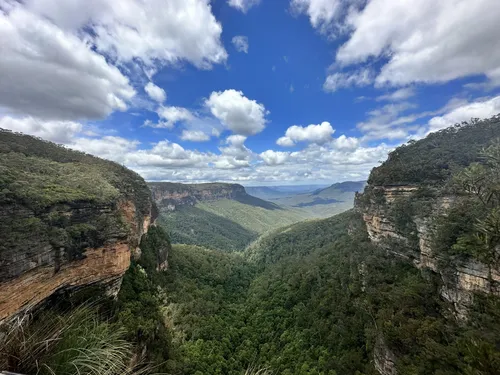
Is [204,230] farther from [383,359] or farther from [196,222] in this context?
[383,359]

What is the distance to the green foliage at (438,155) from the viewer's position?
104ft

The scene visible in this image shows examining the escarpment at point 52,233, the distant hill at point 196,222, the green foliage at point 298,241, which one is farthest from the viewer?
the distant hill at point 196,222

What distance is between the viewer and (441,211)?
25047 millimetres

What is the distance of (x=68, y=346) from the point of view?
327 centimetres

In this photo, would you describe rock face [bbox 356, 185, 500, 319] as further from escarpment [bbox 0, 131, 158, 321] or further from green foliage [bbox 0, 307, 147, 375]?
escarpment [bbox 0, 131, 158, 321]

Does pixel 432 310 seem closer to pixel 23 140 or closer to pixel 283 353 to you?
pixel 283 353

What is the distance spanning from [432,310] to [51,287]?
33114 mm

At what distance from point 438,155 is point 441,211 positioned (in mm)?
13755

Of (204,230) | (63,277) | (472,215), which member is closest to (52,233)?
(63,277)

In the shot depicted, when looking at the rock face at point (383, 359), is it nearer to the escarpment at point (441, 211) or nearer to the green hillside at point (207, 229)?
the escarpment at point (441, 211)

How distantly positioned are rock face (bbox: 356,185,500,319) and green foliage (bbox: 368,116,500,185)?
1.63 meters

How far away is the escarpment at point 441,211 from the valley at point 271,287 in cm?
16

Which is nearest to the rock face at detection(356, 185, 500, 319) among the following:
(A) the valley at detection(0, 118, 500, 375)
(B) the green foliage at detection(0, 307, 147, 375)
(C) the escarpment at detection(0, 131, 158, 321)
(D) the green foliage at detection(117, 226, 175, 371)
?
(A) the valley at detection(0, 118, 500, 375)

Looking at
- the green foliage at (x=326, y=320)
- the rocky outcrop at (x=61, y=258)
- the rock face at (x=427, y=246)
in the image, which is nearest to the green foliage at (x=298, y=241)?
the green foliage at (x=326, y=320)
